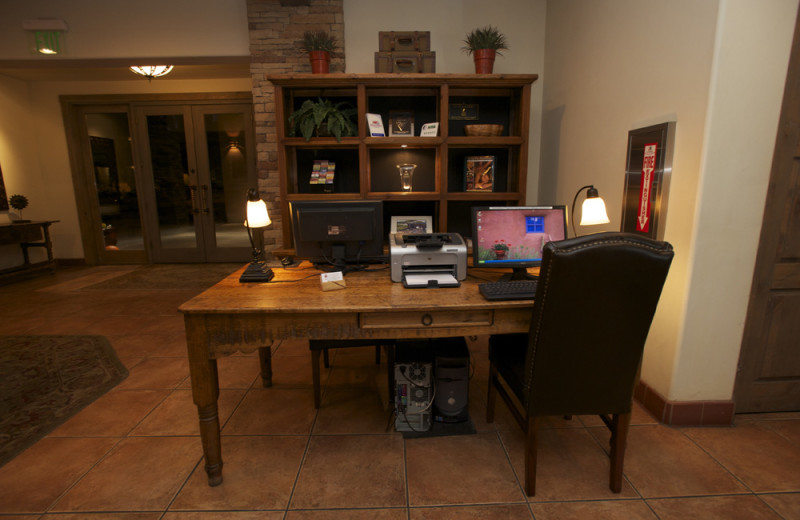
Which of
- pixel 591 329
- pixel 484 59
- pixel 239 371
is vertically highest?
pixel 484 59

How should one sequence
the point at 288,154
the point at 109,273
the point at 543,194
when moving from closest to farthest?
the point at 288,154 < the point at 543,194 < the point at 109,273

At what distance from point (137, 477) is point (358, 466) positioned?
3.38ft

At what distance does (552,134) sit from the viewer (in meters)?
3.51

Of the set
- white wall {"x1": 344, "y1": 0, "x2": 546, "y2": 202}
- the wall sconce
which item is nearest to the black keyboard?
white wall {"x1": 344, "y1": 0, "x2": 546, "y2": 202}

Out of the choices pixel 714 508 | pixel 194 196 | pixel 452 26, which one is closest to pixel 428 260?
pixel 714 508

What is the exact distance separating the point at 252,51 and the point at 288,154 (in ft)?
3.93

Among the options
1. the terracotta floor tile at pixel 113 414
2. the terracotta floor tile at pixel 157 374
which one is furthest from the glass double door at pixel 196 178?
the terracotta floor tile at pixel 113 414

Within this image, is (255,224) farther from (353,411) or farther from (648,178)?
(648,178)

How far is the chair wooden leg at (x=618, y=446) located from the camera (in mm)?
1644

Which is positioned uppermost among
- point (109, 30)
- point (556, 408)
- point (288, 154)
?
point (109, 30)

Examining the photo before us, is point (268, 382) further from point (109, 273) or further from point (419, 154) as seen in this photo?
point (109, 273)

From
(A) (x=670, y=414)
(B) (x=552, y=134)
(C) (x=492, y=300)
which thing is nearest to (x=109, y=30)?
(B) (x=552, y=134)

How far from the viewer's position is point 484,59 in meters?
3.27

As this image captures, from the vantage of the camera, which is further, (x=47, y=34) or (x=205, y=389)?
(x=47, y=34)
